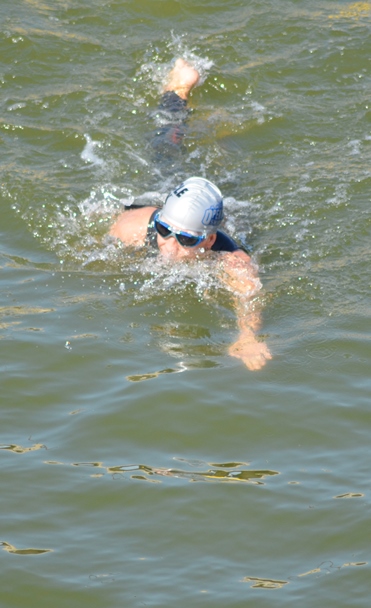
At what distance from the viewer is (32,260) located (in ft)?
25.2

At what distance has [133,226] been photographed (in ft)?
26.1

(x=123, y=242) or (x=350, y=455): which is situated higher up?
(x=123, y=242)

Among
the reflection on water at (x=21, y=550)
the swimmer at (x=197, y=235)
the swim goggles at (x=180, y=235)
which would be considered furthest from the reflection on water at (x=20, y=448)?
the swim goggles at (x=180, y=235)

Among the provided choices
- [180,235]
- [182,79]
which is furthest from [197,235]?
[182,79]

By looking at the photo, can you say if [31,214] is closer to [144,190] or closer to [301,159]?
[144,190]

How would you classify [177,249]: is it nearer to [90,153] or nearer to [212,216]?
[212,216]

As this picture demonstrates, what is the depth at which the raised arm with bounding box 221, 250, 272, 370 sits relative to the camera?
623cm

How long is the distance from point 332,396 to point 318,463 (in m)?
0.79

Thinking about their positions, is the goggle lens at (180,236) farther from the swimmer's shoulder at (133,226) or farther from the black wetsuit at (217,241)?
the swimmer's shoulder at (133,226)

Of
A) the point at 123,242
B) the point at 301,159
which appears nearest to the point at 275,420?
the point at 123,242

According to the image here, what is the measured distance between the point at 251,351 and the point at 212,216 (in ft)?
5.16

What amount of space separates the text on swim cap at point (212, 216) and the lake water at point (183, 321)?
37cm

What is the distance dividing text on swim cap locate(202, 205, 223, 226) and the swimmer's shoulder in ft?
2.31

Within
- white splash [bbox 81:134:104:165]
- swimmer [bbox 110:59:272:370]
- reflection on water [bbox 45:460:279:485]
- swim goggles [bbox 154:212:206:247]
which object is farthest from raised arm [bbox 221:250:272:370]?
white splash [bbox 81:134:104:165]
